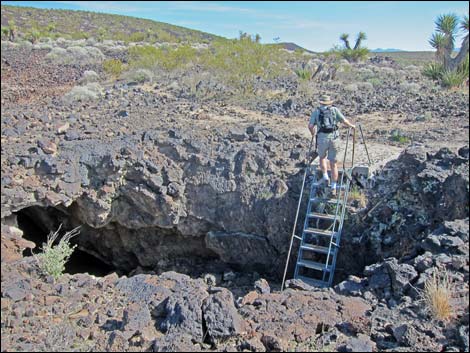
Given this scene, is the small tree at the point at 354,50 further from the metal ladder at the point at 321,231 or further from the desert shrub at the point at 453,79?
the metal ladder at the point at 321,231

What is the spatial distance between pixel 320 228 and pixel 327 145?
1704mm

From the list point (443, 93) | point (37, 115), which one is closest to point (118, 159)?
point (37, 115)

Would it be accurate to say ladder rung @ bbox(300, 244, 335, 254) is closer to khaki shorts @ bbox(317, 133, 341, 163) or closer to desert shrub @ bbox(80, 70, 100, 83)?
khaki shorts @ bbox(317, 133, 341, 163)

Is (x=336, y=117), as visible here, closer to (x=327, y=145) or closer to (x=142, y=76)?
(x=327, y=145)

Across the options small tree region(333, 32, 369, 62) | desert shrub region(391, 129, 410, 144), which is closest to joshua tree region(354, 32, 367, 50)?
small tree region(333, 32, 369, 62)

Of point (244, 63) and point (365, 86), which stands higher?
point (244, 63)

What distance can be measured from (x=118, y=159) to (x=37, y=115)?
2.63m

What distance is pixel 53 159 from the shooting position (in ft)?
26.9

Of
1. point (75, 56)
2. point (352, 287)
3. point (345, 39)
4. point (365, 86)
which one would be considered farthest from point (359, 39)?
point (352, 287)

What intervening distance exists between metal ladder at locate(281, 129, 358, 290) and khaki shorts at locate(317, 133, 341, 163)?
21cm

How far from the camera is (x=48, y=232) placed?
10539 mm

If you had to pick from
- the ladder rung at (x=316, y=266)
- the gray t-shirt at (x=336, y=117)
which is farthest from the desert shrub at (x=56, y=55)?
the ladder rung at (x=316, y=266)

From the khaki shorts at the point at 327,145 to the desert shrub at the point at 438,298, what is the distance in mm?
3200

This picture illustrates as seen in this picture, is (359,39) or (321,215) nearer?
(321,215)
